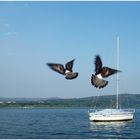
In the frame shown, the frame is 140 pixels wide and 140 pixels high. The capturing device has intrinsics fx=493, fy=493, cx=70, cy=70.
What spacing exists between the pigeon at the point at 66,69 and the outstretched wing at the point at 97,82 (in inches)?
20.2

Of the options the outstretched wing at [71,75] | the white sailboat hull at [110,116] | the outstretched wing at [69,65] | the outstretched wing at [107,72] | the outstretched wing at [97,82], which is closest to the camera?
the outstretched wing at [71,75]

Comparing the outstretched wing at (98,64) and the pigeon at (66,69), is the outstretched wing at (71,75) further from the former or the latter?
the outstretched wing at (98,64)

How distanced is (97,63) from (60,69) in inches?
36.8

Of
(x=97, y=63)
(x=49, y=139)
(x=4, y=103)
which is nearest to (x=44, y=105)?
(x=4, y=103)

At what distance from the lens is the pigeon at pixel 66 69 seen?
10672 mm

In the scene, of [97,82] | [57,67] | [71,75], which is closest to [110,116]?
[97,82]

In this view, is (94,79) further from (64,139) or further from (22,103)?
(22,103)

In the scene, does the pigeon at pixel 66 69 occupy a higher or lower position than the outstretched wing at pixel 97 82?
higher

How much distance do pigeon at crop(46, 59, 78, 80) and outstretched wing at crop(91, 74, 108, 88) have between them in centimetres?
51

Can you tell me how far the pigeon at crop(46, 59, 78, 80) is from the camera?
10672mm

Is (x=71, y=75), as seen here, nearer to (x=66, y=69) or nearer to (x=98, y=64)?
(x=66, y=69)

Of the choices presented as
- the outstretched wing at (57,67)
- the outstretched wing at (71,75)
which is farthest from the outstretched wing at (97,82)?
the outstretched wing at (57,67)

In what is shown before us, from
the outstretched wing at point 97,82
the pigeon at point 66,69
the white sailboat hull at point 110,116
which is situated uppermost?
the white sailboat hull at point 110,116

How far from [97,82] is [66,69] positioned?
759 millimetres
